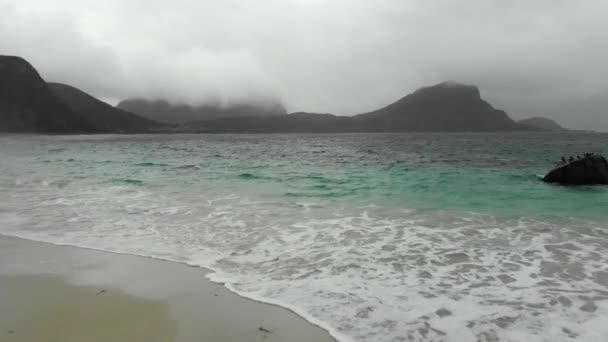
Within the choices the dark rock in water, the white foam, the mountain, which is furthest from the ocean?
the mountain

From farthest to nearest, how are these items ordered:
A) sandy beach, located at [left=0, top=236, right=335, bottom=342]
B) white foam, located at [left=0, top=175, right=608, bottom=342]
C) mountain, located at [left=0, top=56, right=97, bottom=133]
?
mountain, located at [left=0, top=56, right=97, bottom=133]
white foam, located at [left=0, top=175, right=608, bottom=342]
sandy beach, located at [left=0, top=236, right=335, bottom=342]

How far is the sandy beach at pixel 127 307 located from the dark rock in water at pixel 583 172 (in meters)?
19.8

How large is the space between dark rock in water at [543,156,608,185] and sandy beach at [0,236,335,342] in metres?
19.8

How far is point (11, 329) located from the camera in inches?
183

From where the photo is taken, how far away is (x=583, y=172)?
1908 cm

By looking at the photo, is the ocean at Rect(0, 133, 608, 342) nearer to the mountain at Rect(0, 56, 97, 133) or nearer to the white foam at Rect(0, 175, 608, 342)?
the white foam at Rect(0, 175, 608, 342)

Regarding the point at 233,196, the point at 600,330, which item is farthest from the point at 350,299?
the point at 233,196

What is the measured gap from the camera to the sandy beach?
4605 mm

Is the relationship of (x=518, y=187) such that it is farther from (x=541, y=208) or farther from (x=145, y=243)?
(x=145, y=243)

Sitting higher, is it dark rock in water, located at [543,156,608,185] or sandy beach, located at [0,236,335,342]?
dark rock in water, located at [543,156,608,185]

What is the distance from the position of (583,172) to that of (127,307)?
71.7 ft

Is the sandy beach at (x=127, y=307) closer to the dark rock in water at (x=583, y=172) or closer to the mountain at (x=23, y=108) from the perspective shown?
the dark rock in water at (x=583, y=172)

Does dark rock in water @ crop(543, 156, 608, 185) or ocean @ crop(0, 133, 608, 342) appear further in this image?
dark rock in water @ crop(543, 156, 608, 185)

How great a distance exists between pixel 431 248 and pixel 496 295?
2.48m
